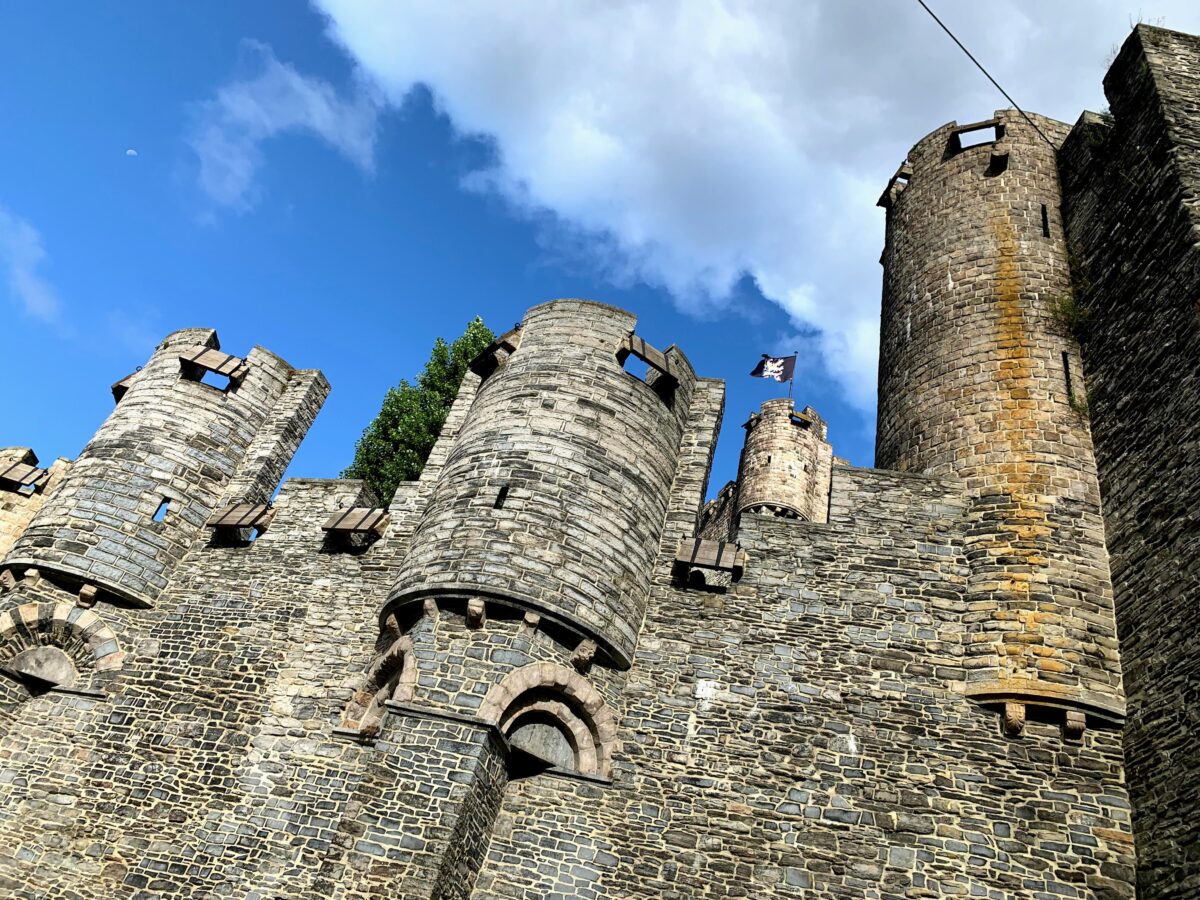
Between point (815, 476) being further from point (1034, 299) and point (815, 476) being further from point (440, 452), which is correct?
point (440, 452)

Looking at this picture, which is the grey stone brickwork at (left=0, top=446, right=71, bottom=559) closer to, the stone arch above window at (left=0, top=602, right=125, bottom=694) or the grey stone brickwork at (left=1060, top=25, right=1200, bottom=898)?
the stone arch above window at (left=0, top=602, right=125, bottom=694)

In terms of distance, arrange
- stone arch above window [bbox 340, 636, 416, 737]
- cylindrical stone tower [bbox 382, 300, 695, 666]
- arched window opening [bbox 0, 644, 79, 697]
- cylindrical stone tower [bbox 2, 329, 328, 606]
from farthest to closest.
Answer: cylindrical stone tower [bbox 2, 329, 328, 606], arched window opening [bbox 0, 644, 79, 697], stone arch above window [bbox 340, 636, 416, 737], cylindrical stone tower [bbox 382, 300, 695, 666]

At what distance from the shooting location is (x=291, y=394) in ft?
58.2

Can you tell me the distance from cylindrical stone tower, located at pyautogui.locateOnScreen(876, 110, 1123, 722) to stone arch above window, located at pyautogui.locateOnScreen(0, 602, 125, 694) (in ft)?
40.9

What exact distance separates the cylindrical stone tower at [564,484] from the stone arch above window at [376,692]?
24.6 inches

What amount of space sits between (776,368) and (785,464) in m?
3.33

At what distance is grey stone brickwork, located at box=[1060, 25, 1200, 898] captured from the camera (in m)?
9.16

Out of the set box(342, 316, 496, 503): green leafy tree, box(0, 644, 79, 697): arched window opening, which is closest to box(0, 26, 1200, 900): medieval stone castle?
box(0, 644, 79, 697): arched window opening

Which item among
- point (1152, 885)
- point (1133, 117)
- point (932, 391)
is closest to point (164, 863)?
point (1152, 885)

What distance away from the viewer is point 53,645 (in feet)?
45.0

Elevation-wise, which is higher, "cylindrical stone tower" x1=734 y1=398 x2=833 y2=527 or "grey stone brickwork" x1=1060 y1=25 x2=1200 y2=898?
"cylindrical stone tower" x1=734 y1=398 x2=833 y2=527

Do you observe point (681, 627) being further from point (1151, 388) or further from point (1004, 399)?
point (1151, 388)

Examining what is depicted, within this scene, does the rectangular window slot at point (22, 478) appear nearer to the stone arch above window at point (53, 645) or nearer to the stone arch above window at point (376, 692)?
the stone arch above window at point (53, 645)

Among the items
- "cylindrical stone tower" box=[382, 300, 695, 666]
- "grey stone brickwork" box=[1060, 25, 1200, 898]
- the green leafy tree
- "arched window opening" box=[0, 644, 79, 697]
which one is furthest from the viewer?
the green leafy tree
